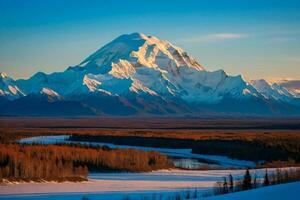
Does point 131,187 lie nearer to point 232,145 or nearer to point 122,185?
point 122,185

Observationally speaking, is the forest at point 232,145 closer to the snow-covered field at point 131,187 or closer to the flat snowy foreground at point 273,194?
the snow-covered field at point 131,187

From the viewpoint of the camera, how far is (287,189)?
23.1m

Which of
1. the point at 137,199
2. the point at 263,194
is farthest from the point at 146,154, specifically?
the point at 263,194

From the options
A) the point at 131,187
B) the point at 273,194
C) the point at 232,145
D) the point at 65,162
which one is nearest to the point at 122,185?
the point at 131,187

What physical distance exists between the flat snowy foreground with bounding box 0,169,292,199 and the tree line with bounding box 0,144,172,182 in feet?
4.87

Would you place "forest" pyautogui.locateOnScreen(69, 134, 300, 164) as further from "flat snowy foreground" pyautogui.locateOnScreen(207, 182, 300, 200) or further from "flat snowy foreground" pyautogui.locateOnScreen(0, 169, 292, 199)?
"flat snowy foreground" pyautogui.locateOnScreen(207, 182, 300, 200)

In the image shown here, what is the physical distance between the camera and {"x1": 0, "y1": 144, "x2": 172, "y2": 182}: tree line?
37969 millimetres

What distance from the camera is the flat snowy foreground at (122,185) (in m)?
32.8

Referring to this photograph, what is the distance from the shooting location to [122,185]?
36906 millimetres

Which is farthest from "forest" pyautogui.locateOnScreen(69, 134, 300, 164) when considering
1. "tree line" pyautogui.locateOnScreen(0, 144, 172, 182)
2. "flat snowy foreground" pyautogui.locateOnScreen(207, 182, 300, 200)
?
"flat snowy foreground" pyautogui.locateOnScreen(207, 182, 300, 200)

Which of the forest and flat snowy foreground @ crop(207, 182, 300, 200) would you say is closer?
flat snowy foreground @ crop(207, 182, 300, 200)

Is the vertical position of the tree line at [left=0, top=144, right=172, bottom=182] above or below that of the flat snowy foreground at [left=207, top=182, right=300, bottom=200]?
above

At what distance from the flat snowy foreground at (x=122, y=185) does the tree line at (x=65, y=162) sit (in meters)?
1.48

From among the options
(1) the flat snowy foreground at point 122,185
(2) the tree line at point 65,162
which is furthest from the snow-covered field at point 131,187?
(2) the tree line at point 65,162
